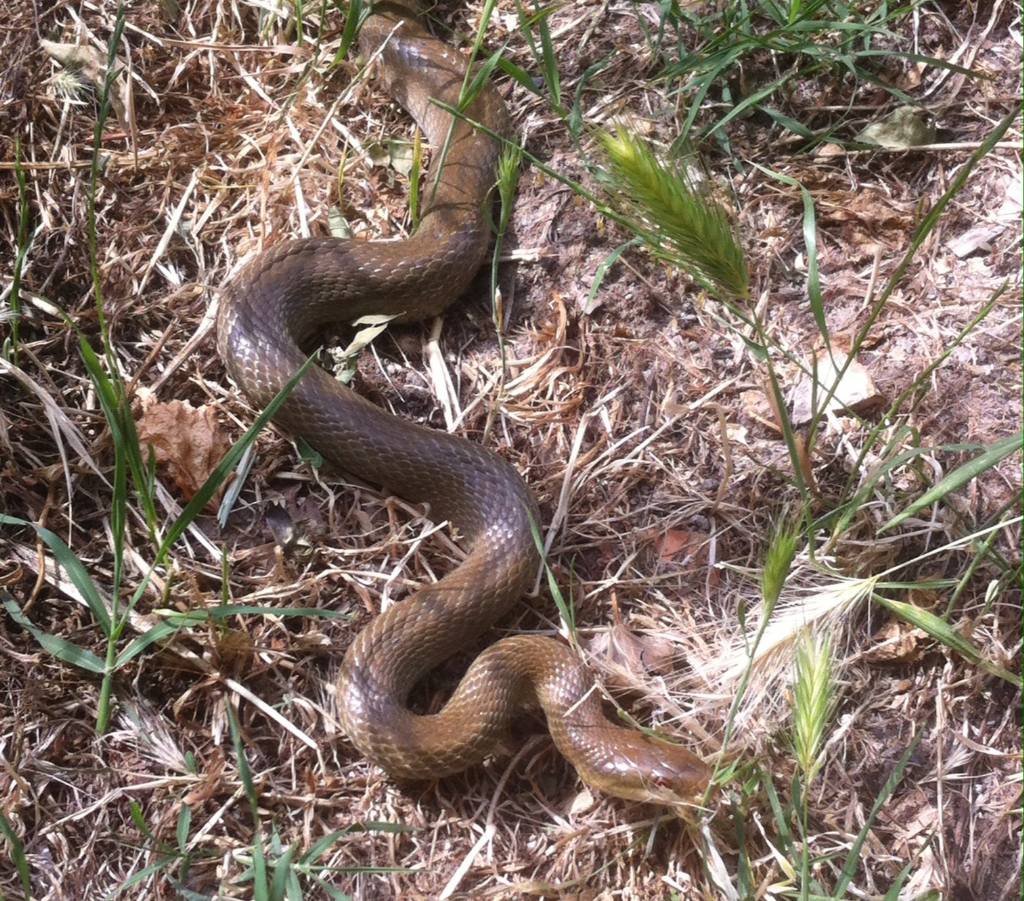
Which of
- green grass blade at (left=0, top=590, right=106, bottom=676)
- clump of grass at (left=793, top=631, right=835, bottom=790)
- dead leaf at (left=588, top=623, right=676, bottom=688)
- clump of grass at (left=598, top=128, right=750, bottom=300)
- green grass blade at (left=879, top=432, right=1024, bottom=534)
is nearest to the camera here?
clump of grass at (left=793, top=631, right=835, bottom=790)

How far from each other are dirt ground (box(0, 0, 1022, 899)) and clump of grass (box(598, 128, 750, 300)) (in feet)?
3.58

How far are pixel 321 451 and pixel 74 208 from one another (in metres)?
1.44

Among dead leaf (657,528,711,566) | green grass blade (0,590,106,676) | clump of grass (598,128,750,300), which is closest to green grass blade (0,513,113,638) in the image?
green grass blade (0,590,106,676)

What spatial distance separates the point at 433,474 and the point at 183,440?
0.93m

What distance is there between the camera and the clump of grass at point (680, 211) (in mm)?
2744

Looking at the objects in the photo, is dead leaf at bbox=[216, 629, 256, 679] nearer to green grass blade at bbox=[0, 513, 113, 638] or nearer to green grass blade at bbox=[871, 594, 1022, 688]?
green grass blade at bbox=[0, 513, 113, 638]

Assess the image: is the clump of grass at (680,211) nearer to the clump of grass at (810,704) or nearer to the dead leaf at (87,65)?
the clump of grass at (810,704)

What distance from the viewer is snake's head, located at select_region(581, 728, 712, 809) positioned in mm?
3287

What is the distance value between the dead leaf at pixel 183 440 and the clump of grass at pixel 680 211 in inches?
74.7

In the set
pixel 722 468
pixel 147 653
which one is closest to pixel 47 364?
pixel 147 653

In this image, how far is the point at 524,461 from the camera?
408 centimetres

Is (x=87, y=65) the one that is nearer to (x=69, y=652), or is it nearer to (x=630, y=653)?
(x=69, y=652)

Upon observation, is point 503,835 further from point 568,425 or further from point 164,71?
point 164,71

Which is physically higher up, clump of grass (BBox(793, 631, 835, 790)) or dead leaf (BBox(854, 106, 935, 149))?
dead leaf (BBox(854, 106, 935, 149))
